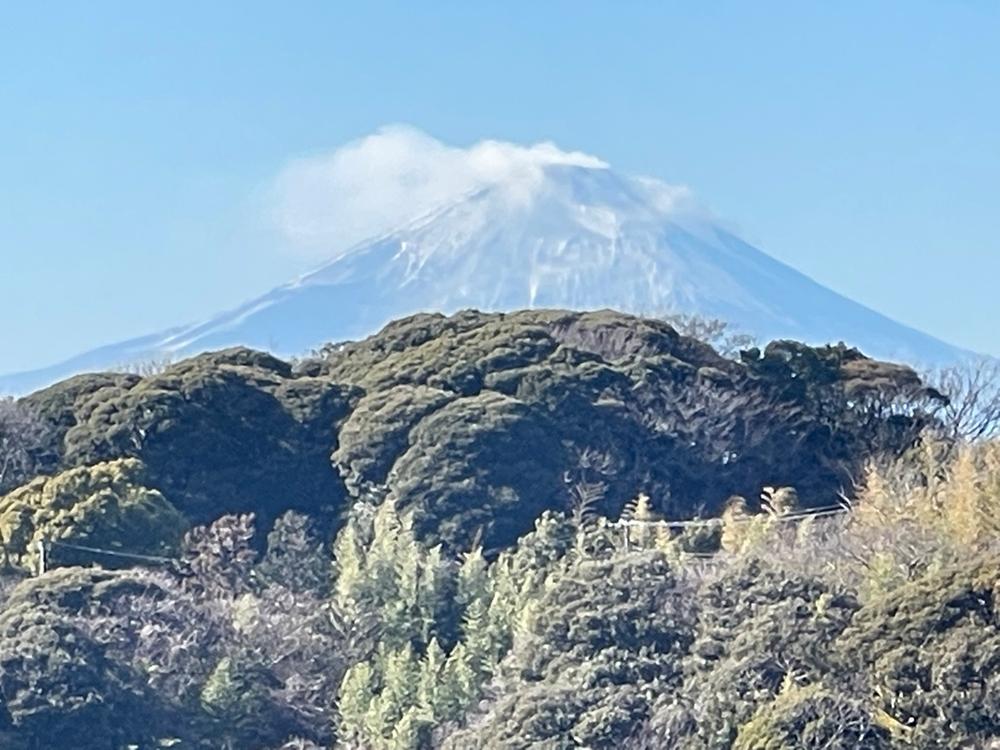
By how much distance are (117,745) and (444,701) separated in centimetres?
355

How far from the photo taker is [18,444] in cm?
3161

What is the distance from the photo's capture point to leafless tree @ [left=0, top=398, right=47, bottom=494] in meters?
31.3

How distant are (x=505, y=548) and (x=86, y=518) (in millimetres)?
5200

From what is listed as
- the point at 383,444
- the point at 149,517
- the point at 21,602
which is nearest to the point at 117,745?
A: the point at 21,602

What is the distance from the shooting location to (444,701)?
25.7m

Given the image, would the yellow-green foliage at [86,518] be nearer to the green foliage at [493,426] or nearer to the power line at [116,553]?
the power line at [116,553]

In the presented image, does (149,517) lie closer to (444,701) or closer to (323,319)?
(444,701)

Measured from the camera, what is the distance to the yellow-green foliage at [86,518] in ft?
94.1

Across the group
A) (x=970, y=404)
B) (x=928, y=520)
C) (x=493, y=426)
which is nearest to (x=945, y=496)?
(x=928, y=520)

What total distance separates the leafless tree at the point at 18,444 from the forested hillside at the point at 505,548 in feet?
0.13

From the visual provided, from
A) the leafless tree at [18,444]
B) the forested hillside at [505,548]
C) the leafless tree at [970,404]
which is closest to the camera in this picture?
the forested hillside at [505,548]

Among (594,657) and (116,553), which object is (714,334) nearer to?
(116,553)

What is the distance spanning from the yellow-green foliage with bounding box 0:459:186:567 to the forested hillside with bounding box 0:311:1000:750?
36 millimetres

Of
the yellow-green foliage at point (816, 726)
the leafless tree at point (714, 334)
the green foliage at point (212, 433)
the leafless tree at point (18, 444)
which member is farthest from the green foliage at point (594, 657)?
the leafless tree at point (714, 334)
